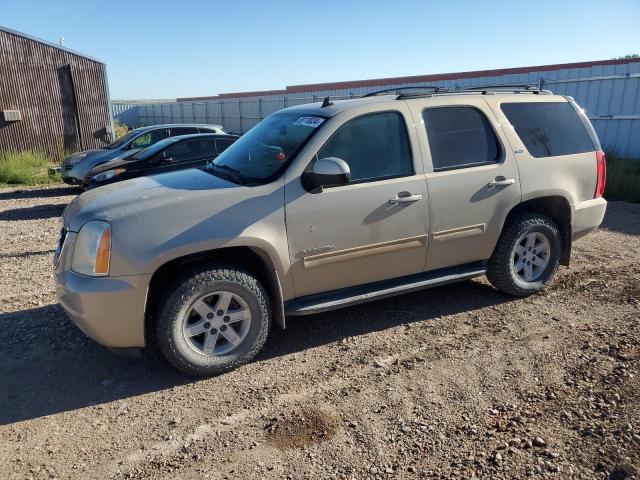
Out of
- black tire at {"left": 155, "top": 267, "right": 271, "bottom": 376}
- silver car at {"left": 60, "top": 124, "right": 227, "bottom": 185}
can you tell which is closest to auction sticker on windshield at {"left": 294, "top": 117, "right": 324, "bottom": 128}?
black tire at {"left": 155, "top": 267, "right": 271, "bottom": 376}

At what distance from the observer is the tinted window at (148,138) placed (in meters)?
12.2

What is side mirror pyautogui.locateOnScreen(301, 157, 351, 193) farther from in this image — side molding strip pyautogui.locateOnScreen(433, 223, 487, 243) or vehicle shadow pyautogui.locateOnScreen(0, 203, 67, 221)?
vehicle shadow pyautogui.locateOnScreen(0, 203, 67, 221)

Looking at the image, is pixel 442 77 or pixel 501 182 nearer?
pixel 501 182

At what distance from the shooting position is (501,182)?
4719mm

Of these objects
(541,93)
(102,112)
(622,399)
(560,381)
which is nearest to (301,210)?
(560,381)

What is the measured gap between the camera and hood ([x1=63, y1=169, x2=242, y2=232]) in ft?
12.0

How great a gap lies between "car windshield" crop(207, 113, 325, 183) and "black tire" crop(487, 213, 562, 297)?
7.04 feet

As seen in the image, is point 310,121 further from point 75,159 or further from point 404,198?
point 75,159

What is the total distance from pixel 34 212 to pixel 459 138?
876 centimetres

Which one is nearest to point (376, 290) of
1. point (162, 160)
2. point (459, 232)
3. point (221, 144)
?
point (459, 232)

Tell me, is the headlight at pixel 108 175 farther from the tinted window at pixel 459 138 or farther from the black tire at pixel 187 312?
the tinted window at pixel 459 138

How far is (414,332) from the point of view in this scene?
4.55 m

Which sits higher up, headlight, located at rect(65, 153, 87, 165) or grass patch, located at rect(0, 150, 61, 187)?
headlight, located at rect(65, 153, 87, 165)

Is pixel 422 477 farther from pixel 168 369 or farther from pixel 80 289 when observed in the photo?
pixel 80 289
